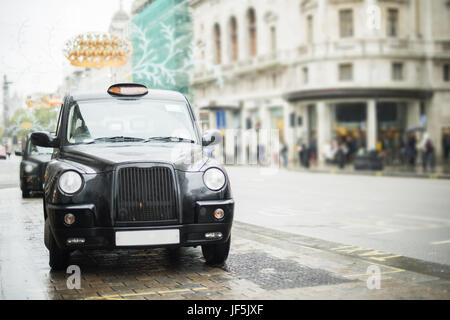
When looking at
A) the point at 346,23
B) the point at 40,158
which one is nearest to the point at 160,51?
the point at 40,158

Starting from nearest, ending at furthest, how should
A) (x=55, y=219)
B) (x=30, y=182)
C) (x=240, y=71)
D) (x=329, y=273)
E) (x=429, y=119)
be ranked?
1. (x=55, y=219)
2. (x=329, y=273)
3. (x=30, y=182)
4. (x=429, y=119)
5. (x=240, y=71)

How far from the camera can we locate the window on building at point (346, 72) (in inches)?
1651

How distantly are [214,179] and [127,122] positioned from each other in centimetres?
146

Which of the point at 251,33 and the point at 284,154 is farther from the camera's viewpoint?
the point at 251,33

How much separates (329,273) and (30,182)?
1048cm

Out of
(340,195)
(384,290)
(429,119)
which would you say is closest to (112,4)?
(340,195)

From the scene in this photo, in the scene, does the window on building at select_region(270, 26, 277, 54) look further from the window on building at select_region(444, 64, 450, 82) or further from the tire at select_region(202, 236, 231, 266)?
the tire at select_region(202, 236, 231, 266)

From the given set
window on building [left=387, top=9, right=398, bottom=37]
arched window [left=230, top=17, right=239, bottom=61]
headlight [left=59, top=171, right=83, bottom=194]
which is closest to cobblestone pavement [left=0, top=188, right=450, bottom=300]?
headlight [left=59, top=171, right=83, bottom=194]

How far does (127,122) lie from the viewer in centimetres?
690

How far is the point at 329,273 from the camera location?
20.2 ft

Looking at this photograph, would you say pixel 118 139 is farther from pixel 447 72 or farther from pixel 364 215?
pixel 447 72

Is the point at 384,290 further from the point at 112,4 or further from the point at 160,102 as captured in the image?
the point at 112,4

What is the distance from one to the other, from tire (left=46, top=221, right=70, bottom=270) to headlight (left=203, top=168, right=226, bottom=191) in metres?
1.70

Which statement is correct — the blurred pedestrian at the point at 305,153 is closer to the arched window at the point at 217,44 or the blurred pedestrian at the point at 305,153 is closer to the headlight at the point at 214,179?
the arched window at the point at 217,44
